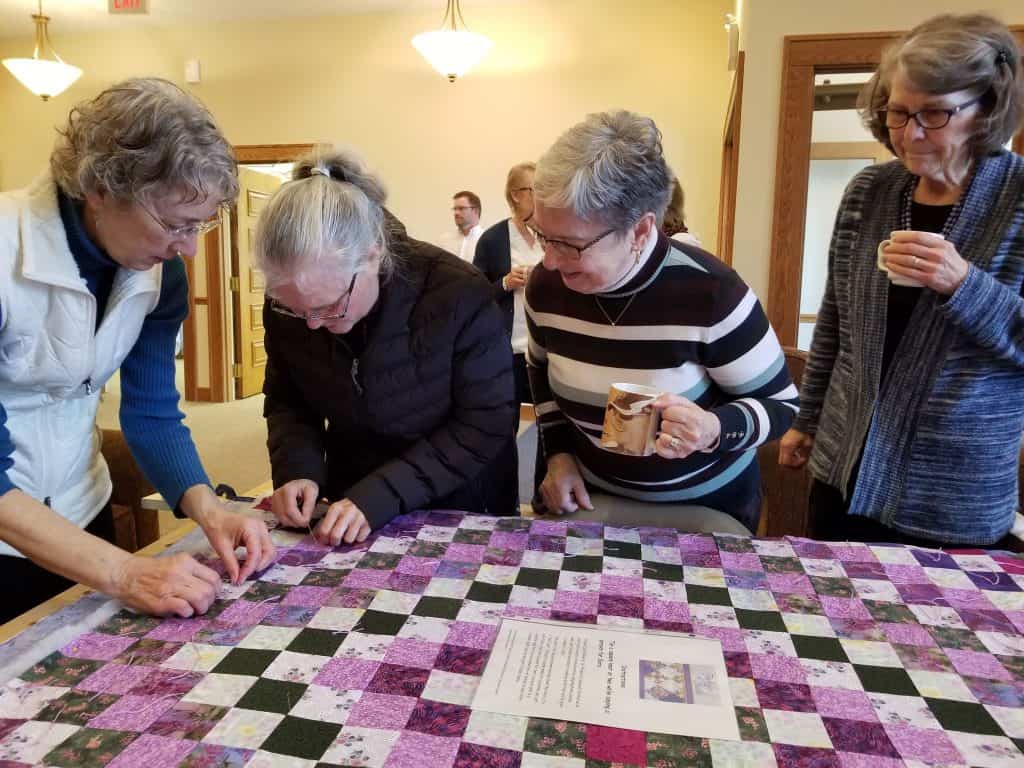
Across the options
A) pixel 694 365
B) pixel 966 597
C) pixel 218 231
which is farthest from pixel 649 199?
pixel 218 231

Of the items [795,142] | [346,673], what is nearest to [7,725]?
[346,673]

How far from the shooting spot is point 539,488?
1.52 metres

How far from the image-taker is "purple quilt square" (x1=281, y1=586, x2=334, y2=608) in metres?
1.00

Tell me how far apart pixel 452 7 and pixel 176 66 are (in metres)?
2.11

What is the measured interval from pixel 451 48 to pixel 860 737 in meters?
4.41

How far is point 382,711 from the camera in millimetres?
766

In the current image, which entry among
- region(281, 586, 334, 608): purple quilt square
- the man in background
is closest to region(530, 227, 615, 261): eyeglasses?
region(281, 586, 334, 608): purple quilt square

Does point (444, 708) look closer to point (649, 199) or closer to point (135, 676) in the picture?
point (135, 676)

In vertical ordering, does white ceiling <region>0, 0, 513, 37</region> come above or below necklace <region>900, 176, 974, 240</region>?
above

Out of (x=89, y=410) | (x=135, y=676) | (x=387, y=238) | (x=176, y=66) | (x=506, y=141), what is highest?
(x=176, y=66)

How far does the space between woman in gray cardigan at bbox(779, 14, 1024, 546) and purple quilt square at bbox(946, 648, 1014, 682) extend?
499 millimetres

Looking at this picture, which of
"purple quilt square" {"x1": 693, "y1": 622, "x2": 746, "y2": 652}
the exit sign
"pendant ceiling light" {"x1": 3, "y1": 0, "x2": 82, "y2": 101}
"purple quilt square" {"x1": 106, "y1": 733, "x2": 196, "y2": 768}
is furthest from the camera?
"pendant ceiling light" {"x1": 3, "y1": 0, "x2": 82, "y2": 101}

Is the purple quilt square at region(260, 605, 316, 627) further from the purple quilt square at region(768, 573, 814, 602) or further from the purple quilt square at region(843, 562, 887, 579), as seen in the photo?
the purple quilt square at region(843, 562, 887, 579)

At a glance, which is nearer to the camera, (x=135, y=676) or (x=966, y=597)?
(x=135, y=676)
